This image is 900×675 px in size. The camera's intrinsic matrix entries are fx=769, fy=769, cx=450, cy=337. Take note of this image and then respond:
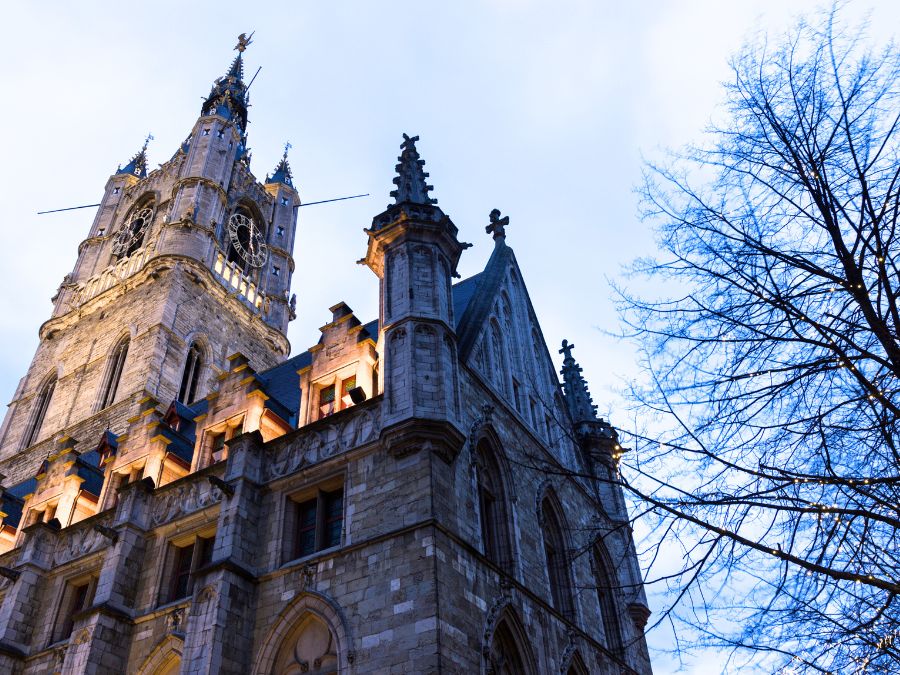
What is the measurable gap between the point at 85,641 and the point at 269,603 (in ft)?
14.2

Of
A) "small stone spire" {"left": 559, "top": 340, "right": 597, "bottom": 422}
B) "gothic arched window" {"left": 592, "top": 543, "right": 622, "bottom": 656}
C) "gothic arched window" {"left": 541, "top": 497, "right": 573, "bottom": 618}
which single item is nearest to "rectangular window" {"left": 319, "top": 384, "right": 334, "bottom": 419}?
"gothic arched window" {"left": 541, "top": 497, "right": 573, "bottom": 618}

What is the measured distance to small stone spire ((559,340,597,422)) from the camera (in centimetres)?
2638

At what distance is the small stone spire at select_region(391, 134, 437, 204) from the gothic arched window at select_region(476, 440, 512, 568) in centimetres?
684

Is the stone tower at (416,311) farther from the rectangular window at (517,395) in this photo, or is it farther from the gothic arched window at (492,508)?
the rectangular window at (517,395)

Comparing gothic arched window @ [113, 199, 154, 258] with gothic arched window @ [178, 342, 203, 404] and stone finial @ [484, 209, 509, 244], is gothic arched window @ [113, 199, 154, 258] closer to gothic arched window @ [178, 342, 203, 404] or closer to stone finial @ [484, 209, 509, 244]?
gothic arched window @ [178, 342, 203, 404]

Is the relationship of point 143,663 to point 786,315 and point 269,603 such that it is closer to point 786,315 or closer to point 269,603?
point 269,603

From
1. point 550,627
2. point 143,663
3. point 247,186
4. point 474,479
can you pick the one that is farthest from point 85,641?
point 247,186

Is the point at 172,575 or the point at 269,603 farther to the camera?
the point at 172,575

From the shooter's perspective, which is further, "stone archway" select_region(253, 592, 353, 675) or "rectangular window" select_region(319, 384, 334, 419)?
"rectangular window" select_region(319, 384, 334, 419)

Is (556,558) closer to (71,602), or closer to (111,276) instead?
(71,602)

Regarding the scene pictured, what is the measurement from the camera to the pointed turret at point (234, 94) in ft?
191

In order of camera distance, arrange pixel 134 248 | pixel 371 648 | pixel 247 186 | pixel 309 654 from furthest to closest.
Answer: pixel 247 186 < pixel 134 248 < pixel 309 654 < pixel 371 648

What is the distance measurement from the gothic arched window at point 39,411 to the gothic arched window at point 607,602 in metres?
29.0

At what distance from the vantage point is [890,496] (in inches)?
287
